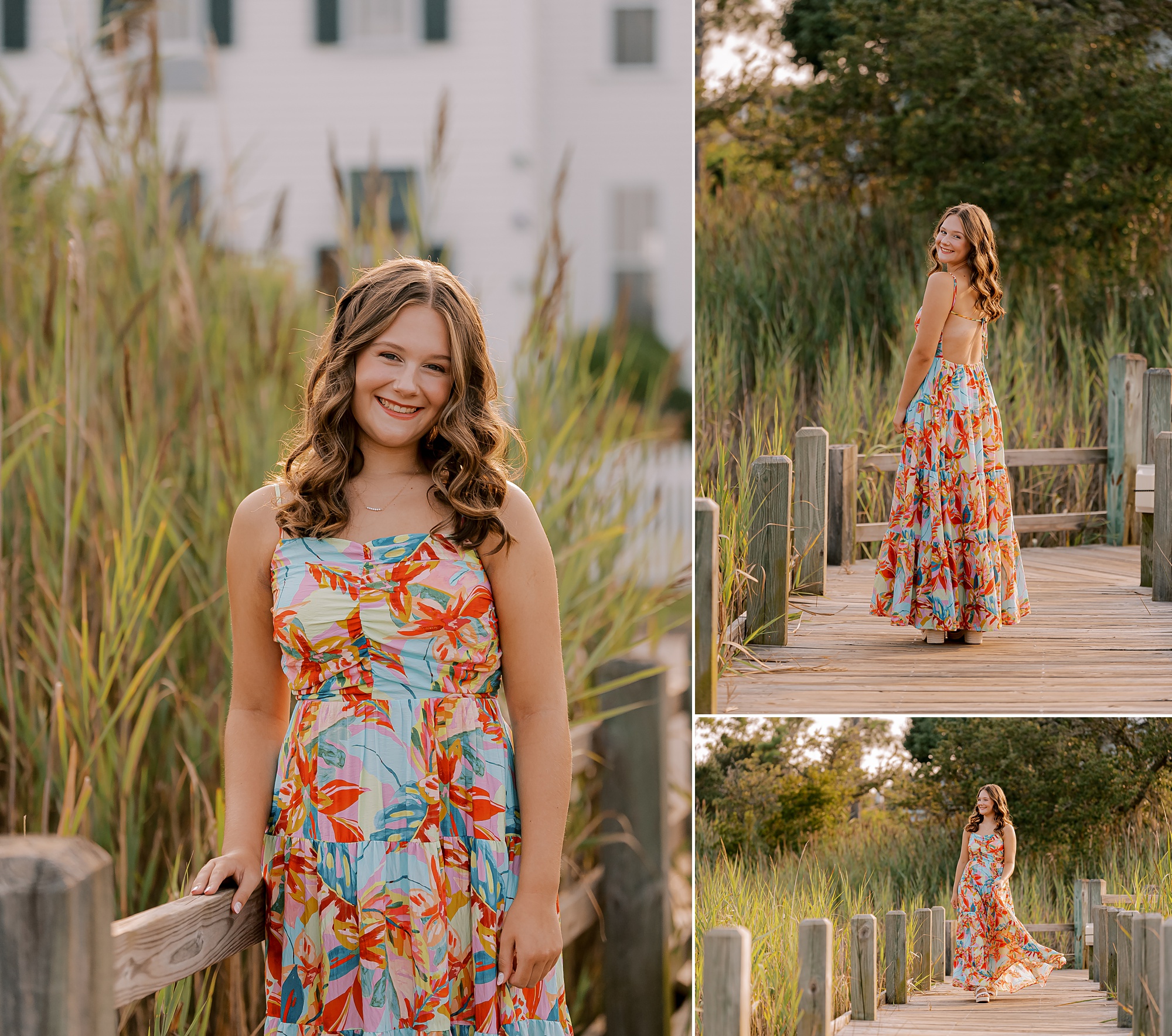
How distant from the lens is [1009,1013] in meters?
2.03

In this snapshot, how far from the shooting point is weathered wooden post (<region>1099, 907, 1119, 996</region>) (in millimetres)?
1934

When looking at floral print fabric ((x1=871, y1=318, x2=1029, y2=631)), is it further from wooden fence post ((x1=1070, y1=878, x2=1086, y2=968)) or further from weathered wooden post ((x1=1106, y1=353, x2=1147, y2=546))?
wooden fence post ((x1=1070, y1=878, x2=1086, y2=968))

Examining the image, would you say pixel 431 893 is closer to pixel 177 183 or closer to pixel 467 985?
pixel 467 985

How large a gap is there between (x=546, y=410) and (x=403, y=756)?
112 cm

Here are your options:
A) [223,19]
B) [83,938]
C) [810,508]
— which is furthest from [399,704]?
[223,19]

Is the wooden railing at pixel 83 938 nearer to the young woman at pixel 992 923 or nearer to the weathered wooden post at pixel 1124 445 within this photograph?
the young woman at pixel 992 923

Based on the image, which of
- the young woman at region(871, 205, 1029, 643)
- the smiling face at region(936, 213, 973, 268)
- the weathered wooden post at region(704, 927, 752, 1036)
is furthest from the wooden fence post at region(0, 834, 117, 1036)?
the smiling face at region(936, 213, 973, 268)

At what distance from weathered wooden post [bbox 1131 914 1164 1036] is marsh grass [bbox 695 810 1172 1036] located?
0.12 metres

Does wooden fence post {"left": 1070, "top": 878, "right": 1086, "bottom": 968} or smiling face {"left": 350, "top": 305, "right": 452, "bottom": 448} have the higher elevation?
smiling face {"left": 350, "top": 305, "right": 452, "bottom": 448}

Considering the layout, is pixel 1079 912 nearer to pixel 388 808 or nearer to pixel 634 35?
pixel 388 808

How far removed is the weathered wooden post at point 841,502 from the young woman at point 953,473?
2.9 inches

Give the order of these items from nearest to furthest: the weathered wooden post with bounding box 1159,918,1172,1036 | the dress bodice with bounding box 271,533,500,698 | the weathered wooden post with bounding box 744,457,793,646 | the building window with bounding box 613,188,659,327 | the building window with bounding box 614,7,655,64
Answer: the dress bodice with bounding box 271,533,500,698
the weathered wooden post with bounding box 1159,918,1172,1036
the weathered wooden post with bounding box 744,457,793,646
the building window with bounding box 614,7,655,64
the building window with bounding box 613,188,659,327

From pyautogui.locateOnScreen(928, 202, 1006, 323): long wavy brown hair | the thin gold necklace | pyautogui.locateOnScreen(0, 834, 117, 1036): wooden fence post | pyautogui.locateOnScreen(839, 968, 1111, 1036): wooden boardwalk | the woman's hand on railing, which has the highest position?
pyautogui.locateOnScreen(928, 202, 1006, 323): long wavy brown hair

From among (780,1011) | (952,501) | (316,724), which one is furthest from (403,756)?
(952,501)
